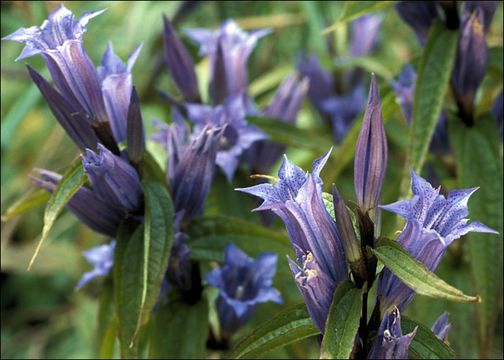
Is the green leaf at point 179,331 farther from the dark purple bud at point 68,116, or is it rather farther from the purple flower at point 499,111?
the purple flower at point 499,111

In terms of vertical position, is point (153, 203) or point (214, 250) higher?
point (153, 203)

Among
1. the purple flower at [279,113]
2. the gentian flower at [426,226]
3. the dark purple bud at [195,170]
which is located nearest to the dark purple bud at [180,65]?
the purple flower at [279,113]

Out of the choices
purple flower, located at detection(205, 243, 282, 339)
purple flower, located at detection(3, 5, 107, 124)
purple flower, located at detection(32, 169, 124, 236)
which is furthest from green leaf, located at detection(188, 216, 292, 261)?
purple flower, located at detection(3, 5, 107, 124)

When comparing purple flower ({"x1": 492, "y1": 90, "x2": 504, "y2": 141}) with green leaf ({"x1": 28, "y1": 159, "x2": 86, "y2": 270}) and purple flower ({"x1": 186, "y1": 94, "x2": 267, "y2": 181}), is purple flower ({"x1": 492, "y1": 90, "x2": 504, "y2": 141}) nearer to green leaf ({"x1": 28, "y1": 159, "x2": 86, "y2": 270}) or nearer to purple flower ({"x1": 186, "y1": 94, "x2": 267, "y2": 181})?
purple flower ({"x1": 186, "y1": 94, "x2": 267, "y2": 181})

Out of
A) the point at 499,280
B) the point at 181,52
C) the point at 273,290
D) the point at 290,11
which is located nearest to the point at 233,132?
the point at 181,52

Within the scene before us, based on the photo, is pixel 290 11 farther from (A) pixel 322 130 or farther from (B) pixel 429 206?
(B) pixel 429 206

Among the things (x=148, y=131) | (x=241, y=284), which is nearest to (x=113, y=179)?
(x=241, y=284)
